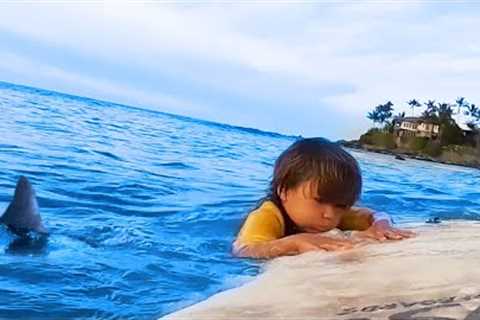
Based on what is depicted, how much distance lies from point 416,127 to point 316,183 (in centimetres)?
9063

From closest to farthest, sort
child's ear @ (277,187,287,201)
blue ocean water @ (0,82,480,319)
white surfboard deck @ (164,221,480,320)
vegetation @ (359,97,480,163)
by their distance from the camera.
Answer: white surfboard deck @ (164,221,480,320), blue ocean water @ (0,82,480,319), child's ear @ (277,187,287,201), vegetation @ (359,97,480,163)

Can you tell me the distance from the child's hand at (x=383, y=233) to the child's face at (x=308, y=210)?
0.22 m

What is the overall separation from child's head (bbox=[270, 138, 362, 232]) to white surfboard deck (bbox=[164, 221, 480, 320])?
310mm

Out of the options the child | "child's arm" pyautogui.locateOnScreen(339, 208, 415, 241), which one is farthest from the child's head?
"child's arm" pyautogui.locateOnScreen(339, 208, 415, 241)

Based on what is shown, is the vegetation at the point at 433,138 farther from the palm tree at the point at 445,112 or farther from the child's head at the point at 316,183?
the child's head at the point at 316,183

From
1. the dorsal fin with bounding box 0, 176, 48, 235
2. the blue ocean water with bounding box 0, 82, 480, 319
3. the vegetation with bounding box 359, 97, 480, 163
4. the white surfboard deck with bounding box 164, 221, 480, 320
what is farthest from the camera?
the vegetation with bounding box 359, 97, 480, 163

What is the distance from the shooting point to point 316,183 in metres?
3.57

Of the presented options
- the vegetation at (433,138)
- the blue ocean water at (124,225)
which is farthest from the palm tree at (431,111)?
the blue ocean water at (124,225)

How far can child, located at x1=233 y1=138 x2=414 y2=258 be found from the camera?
3.56 meters

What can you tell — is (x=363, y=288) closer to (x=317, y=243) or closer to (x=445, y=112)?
(x=317, y=243)

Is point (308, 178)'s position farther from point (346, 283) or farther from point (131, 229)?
point (131, 229)

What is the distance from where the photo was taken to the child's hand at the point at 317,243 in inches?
136

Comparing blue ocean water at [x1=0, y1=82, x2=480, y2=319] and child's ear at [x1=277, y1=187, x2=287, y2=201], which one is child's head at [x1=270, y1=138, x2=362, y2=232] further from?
blue ocean water at [x1=0, y1=82, x2=480, y2=319]

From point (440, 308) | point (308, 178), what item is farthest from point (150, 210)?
point (440, 308)
